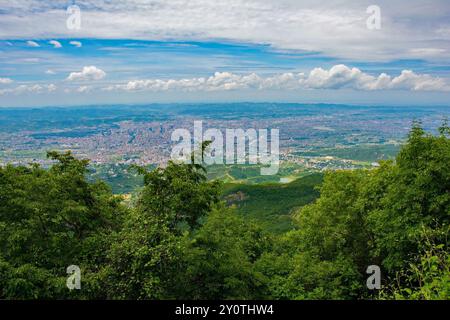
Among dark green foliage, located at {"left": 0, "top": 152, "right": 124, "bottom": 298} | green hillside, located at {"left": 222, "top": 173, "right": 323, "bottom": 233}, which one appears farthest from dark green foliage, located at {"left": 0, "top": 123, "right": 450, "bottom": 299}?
green hillside, located at {"left": 222, "top": 173, "right": 323, "bottom": 233}

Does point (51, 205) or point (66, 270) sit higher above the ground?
point (51, 205)

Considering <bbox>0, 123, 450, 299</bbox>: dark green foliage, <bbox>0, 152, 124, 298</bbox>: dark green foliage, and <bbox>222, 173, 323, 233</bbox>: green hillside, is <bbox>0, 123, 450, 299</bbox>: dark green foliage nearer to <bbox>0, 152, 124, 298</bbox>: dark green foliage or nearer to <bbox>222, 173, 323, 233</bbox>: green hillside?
<bbox>0, 152, 124, 298</bbox>: dark green foliage

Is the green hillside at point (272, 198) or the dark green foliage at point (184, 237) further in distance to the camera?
the green hillside at point (272, 198)

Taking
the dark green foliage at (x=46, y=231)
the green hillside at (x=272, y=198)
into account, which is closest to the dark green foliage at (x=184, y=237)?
the dark green foliage at (x=46, y=231)

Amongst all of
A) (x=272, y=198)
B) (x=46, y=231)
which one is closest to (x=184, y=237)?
(x=46, y=231)

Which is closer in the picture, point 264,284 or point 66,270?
point 66,270

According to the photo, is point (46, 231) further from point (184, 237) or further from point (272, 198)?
point (272, 198)

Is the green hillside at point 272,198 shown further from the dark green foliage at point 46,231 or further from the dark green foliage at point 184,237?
the dark green foliage at point 46,231
